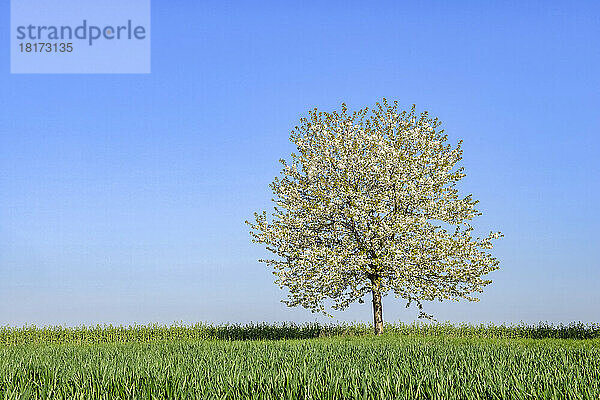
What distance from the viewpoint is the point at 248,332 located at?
28875 mm

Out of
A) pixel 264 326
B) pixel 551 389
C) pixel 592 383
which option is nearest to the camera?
pixel 551 389

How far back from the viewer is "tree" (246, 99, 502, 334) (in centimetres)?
2367

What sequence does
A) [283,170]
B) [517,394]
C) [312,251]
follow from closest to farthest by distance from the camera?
[517,394] < [312,251] < [283,170]

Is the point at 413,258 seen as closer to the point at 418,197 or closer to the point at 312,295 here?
the point at 418,197

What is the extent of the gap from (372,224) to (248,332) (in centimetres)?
949

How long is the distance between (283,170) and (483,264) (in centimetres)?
971

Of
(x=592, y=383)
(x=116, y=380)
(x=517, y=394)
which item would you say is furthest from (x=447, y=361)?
(x=116, y=380)

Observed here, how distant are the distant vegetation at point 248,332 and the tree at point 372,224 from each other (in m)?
3.94

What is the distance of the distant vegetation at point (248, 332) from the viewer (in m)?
27.9

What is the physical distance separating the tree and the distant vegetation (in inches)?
155

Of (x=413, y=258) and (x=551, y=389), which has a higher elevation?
(x=413, y=258)

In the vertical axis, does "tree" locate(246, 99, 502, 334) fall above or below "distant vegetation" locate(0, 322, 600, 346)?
above

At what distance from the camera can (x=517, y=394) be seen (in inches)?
250

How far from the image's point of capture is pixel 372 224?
2405cm
